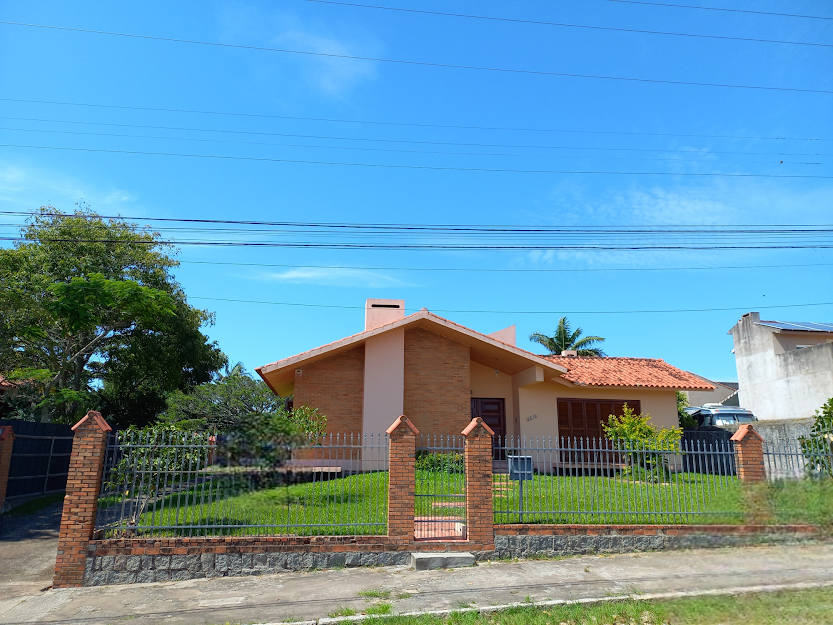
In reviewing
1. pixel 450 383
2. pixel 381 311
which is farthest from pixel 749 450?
pixel 381 311

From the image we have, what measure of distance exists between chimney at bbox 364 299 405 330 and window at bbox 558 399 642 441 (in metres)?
6.19

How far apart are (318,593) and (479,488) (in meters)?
3.07

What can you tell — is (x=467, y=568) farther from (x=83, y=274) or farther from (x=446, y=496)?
(x=83, y=274)

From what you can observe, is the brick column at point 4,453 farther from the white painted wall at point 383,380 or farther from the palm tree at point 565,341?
the palm tree at point 565,341

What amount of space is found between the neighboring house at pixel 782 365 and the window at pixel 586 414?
9191 millimetres

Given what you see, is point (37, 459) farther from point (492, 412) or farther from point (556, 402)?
point (556, 402)

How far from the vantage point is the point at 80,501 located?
8.52 meters

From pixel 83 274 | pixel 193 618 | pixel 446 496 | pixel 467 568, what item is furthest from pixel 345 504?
pixel 83 274

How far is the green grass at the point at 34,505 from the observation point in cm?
1346

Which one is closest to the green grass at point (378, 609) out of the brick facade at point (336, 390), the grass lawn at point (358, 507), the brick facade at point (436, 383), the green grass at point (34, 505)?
the grass lawn at point (358, 507)

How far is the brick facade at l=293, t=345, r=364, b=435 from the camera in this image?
16141mm

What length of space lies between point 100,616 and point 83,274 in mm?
17389

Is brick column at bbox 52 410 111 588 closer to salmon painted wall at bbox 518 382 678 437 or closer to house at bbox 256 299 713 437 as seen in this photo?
house at bbox 256 299 713 437

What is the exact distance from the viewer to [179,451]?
9133mm
